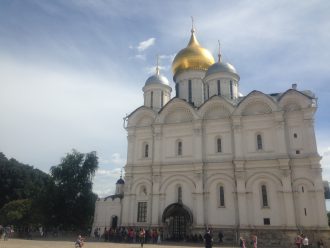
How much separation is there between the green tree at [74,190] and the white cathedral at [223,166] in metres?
1.61

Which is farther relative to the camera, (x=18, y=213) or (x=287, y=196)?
(x=18, y=213)

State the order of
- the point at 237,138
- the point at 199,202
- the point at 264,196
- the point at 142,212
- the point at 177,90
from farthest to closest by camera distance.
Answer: the point at 177,90 → the point at 142,212 → the point at 237,138 → the point at 199,202 → the point at 264,196

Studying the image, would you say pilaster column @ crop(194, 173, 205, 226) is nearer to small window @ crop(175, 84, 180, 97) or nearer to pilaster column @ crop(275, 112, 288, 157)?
pilaster column @ crop(275, 112, 288, 157)

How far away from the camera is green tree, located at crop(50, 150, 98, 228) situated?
84.8 ft

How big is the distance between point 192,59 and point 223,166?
11.0 meters

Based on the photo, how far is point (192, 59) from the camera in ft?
94.0

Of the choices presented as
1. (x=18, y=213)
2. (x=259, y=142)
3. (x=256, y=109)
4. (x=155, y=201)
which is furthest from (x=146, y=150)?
(x=18, y=213)

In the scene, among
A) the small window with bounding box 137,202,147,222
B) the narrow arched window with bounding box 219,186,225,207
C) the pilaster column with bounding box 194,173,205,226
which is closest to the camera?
the pilaster column with bounding box 194,173,205,226

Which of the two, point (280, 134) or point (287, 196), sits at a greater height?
point (280, 134)

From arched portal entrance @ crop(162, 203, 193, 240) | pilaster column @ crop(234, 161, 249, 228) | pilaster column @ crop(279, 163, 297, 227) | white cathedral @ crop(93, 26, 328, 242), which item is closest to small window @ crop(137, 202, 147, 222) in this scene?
white cathedral @ crop(93, 26, 328, 242)

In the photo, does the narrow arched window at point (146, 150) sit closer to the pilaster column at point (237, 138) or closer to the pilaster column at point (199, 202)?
the pilaster column at point (199, 202)

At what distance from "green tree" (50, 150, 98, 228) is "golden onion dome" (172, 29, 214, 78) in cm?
1128

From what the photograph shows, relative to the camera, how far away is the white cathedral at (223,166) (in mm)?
20500

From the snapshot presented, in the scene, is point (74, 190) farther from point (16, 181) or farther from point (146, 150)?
point (16, 181)
